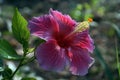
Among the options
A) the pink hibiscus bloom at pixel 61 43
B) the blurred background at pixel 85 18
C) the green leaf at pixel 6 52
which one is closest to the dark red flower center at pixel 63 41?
the pink hibiscus bloom at pixel 61 43

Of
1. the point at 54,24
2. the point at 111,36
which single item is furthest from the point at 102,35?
the point at 54,24

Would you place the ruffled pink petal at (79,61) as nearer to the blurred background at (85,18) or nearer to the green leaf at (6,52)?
the green leaf at (6,52)

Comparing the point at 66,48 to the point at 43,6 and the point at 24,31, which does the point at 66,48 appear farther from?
the point at 43,6

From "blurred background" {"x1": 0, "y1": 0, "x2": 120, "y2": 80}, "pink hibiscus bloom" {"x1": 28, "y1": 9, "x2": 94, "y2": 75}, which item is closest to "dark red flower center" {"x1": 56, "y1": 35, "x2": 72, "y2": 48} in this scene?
"pink hibiscus bloom" {"x1": 28, "y1": 9, "x2": 94, "y2": 75}

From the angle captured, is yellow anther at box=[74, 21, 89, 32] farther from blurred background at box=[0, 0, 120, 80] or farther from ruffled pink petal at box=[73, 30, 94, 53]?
blurred background at box=[0, 0, 120, 80]

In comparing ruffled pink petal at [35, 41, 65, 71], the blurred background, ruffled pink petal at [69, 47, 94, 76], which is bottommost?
the blurred background

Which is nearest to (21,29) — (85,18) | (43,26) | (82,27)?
(43,26)
